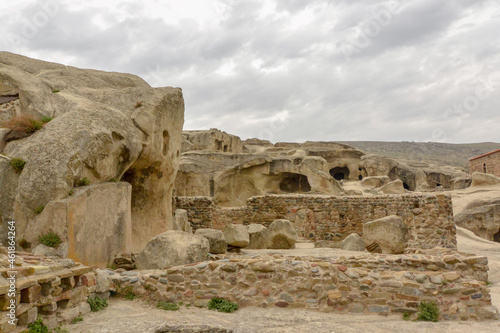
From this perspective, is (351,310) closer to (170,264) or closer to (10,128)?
→ (170,264)

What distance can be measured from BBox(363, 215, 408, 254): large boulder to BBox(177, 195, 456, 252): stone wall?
349 millimetres

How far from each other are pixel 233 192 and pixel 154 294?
68.5 feet

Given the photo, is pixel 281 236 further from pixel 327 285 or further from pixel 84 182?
pixel 84 182

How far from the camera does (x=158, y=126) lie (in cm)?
988

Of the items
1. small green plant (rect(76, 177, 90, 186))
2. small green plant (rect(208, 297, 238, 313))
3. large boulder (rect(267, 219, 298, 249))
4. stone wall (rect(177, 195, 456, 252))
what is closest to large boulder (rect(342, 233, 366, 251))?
stone wall (rect(177, 195, 456, 252))

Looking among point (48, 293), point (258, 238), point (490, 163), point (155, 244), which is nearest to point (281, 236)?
point (258, 238)

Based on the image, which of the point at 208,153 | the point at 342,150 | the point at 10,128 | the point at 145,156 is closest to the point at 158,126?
the point at 145,156

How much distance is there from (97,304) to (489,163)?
30415mm

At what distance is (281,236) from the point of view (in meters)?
11.1

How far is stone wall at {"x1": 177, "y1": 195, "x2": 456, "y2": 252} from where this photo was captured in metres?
11.0

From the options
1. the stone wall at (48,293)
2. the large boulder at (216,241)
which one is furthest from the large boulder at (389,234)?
the stone wall at (48,293)

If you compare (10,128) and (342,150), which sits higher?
(342,150)

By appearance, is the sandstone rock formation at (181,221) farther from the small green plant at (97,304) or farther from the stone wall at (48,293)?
the stone wall at (48,293)

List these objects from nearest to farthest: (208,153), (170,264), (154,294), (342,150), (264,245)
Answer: (154,294) → (170,264) → (264,245) → (208,153) → (342,150)
